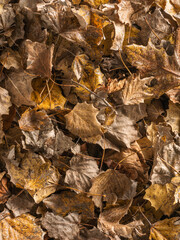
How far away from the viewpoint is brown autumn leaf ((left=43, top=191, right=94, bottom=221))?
1096 millimetres

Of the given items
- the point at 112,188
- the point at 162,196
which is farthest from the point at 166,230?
the point at 112,188

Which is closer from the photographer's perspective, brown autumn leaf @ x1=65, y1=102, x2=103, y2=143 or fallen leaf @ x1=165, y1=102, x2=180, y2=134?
brown autumn leaf @ x1=65, y1=102, x2=103, y2=143

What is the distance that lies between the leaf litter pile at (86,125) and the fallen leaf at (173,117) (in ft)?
0.07

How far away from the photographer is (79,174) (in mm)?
1091

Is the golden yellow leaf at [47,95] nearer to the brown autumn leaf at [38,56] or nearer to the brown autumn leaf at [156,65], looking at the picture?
the brown autumn leaf at [38,56]

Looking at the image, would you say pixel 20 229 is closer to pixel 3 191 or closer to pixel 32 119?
pixel 3 191

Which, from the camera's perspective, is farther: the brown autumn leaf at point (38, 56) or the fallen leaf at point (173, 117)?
the fallen leaf at point (173, 117)

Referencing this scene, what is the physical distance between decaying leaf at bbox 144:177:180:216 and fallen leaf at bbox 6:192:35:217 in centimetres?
52

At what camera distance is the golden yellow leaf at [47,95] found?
43.9 inches

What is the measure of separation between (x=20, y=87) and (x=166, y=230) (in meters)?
0.89

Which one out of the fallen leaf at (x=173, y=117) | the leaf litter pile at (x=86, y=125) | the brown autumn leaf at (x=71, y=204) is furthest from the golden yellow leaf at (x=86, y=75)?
the brown autumn leaf at (x=71, y=204)

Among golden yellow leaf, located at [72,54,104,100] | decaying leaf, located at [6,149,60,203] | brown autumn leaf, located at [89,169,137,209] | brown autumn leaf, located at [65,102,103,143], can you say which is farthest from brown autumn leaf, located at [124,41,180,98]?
decaying leaf, located at [6,149,60,203]

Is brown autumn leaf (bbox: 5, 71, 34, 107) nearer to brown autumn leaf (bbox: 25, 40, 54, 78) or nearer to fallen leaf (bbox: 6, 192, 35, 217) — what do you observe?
brown autumn leaf (bbox: 25, 40, 54, 78)

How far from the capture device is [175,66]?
108 cm
